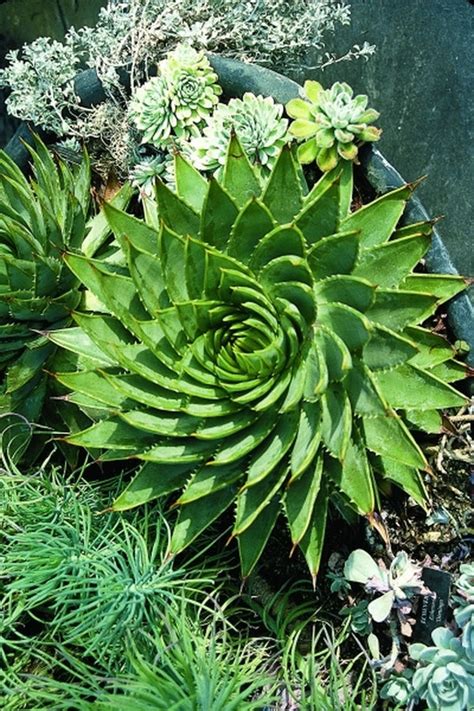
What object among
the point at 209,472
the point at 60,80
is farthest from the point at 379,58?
the point at 209,472

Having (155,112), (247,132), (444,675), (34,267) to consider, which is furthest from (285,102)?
(444,675)

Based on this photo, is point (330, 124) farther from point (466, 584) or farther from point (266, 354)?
point (466, 584)

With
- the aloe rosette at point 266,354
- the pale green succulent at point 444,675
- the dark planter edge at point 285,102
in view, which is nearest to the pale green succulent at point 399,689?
the pale green succulent at point 444,675

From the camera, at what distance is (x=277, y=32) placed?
1.52 meters

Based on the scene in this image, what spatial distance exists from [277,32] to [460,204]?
454mm

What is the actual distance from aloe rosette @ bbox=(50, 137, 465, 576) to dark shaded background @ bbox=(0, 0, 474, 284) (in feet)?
1.11

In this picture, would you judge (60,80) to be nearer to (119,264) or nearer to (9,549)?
(119,264)

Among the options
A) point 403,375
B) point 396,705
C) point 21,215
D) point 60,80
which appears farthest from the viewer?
point 60,80

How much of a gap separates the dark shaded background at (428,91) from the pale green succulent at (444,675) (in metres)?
0.68

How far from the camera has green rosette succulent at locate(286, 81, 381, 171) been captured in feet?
4.37

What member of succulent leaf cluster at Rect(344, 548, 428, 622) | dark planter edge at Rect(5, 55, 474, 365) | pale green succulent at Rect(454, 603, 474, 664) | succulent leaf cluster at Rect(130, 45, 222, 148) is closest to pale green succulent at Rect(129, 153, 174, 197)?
succulent leaf cluster at Rect(130, 45, 222, 148)

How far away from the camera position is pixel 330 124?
4.39ft

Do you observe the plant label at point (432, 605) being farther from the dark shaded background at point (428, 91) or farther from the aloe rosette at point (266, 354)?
the dark shaded background at point (428, 91)

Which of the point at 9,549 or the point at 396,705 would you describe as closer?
the point at 396,705
